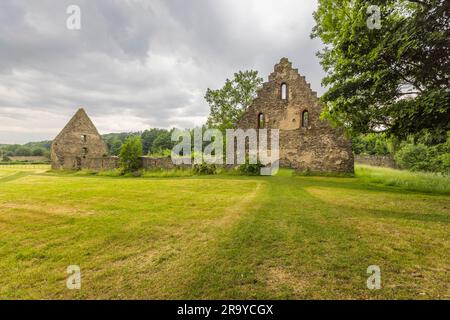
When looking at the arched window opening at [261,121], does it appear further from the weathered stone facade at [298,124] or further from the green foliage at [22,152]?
the green foliage at [22,152]

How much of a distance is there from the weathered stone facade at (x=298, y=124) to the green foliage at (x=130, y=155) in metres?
10.7

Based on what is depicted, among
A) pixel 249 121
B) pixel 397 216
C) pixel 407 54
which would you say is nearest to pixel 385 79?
pixel 407 54

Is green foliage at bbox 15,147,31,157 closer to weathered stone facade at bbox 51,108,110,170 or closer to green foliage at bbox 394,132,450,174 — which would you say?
weathered stone facade at bbox 51,108,110,170

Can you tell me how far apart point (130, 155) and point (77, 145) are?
55.1 feet

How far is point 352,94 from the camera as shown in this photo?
980 centimetres

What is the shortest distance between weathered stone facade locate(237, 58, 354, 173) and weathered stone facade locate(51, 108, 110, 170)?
22177 mm

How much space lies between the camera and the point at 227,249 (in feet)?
13.6

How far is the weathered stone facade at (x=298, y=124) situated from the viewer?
18.0 meters

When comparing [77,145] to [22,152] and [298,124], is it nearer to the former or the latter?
[298,124]

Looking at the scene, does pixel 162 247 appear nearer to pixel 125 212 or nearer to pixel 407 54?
pixel 125 212

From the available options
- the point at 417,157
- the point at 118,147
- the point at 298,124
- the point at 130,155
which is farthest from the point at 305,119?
the point at 118,147

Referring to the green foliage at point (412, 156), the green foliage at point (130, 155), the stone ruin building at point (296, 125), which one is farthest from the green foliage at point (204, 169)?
the green foliage at point (412, 156)

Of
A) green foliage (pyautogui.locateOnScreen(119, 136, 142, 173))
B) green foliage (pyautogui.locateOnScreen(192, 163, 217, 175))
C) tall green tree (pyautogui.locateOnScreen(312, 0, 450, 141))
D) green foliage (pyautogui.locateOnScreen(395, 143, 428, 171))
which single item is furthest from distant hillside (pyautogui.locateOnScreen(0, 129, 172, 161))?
tall green tree (pyautogui.locateOnScreen(312, 0, 450, 141))
